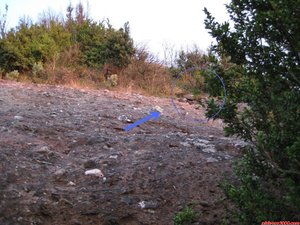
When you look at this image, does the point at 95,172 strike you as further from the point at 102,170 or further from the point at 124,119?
the point at 124,119

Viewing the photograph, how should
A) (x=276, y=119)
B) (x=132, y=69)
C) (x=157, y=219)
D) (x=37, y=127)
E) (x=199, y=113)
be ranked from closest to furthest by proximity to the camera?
1. (x=276, y=119)
2. (x=157, y=219)
3. (x=37, y=127)
4. (x=199, y=113)
5. (x=132, y=69)

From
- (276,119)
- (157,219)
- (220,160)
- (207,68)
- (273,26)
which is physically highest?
(273,26)

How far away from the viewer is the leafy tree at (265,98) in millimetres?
2064

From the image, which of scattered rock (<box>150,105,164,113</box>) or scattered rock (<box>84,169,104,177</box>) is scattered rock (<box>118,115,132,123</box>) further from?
scattered rock (<box>84,169,104,177</box>)

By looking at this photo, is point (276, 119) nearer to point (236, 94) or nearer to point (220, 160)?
point (236, 94)

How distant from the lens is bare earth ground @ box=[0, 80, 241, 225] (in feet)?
10.3

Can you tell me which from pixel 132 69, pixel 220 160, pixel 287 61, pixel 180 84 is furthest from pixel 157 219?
pixel 132 69

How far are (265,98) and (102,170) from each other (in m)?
2.00

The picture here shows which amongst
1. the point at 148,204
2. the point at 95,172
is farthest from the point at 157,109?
the point at 148,204

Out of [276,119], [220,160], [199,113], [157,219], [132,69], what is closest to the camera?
[276,119]

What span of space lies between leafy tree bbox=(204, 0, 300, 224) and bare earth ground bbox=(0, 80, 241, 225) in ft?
2.70

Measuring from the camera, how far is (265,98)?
7.39 feet

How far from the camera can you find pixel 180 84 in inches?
440

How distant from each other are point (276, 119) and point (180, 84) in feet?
29.6
